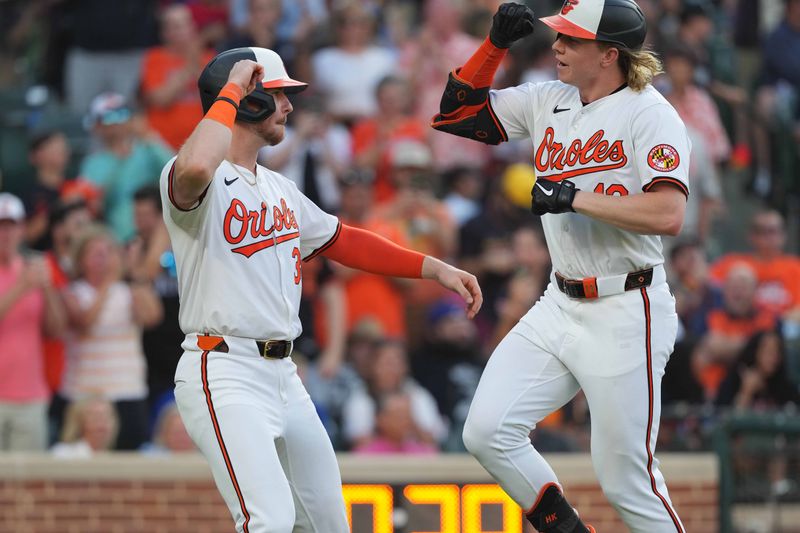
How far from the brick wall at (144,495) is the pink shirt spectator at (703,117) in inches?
166

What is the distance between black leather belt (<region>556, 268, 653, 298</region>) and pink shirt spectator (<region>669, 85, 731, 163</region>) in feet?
20.7

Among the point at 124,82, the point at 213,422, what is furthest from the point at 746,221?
the point at 213,422

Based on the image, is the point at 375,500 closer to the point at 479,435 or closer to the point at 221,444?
the point at 479,435

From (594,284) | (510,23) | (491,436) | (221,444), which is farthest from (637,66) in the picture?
(221,444)

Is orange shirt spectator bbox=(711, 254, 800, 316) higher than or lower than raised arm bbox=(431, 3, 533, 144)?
lower

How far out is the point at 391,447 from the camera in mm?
8672

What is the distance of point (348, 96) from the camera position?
11.5 m

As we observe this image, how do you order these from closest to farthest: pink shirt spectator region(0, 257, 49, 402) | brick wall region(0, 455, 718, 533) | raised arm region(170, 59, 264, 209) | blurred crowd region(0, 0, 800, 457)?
raised arm region(170, 59, 264, 209), brick wall region(0, 455, 718, 533), pink shirt spectator region(0, 257, 49, 402), blurred crowd region(0, 0, 800, 457)

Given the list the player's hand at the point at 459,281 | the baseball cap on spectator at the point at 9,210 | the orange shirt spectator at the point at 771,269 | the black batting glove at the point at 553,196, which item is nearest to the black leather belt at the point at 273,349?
the player's hand at the point at 459,281

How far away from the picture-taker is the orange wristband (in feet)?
16.1

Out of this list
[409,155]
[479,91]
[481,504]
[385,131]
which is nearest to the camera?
[479,91]

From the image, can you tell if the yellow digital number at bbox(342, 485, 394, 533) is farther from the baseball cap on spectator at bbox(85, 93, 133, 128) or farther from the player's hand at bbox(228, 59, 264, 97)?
the baseball cap on spectator at bbox(85, 93, 133, 128)

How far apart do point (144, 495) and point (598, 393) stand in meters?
3.62

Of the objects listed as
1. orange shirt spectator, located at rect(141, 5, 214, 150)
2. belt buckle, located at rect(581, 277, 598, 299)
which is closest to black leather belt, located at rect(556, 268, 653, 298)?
belt buckle, located at rect(581, 277, 598, 299)
